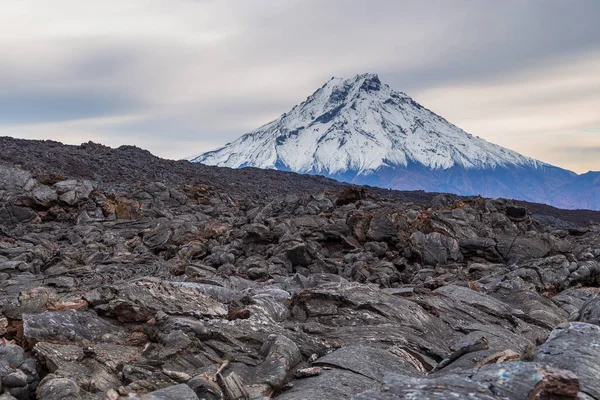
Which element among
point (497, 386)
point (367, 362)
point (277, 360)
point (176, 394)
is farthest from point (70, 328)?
point (497, 386)

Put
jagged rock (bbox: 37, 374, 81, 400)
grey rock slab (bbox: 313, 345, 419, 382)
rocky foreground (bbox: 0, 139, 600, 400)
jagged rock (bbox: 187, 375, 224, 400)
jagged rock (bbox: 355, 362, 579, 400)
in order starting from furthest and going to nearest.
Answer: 1. grey rock slab (bbox: 313, 345, 419, 382)
2. rocky foreground (bbox: 0, 139, 600, 400)
3. jagged rock (bbox: 187, 375, 224, 400)
4. jagged rock (bbox: 37, 374, 81, 400)
5. jagged rock (bbox: 355, 362, 579, 400)

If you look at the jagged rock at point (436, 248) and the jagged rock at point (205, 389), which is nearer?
the jagged rock at point (205, 389)

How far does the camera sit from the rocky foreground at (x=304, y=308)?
359 inches

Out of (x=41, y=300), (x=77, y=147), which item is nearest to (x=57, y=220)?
(x=41, y=300)

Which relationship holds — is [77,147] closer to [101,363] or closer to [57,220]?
[57,220]

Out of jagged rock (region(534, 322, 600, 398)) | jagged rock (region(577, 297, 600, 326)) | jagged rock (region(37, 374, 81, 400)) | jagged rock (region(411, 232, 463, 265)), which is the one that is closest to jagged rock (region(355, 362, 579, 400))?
jagged rock (region(534, 322, 600, 398))

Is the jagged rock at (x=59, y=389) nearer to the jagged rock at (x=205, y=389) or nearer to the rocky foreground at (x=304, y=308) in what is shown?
the rocky foreground at (x=304, y=308)

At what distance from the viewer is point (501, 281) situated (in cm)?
2306

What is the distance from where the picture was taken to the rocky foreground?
9125 millimetres

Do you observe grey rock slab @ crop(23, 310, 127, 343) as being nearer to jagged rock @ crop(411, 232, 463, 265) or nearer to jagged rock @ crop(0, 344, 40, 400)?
jagged rock @ crop(0, 344, 40, 400)

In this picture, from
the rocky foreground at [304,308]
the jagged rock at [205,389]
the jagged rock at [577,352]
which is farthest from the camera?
the rocky foreground at [304,308]

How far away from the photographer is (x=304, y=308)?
50.4ft

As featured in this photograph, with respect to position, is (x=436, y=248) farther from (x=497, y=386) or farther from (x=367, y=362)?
(x=497, y=386)

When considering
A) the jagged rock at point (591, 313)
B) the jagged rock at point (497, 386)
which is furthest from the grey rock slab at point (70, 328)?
the jagged rock at point (591, 313)
